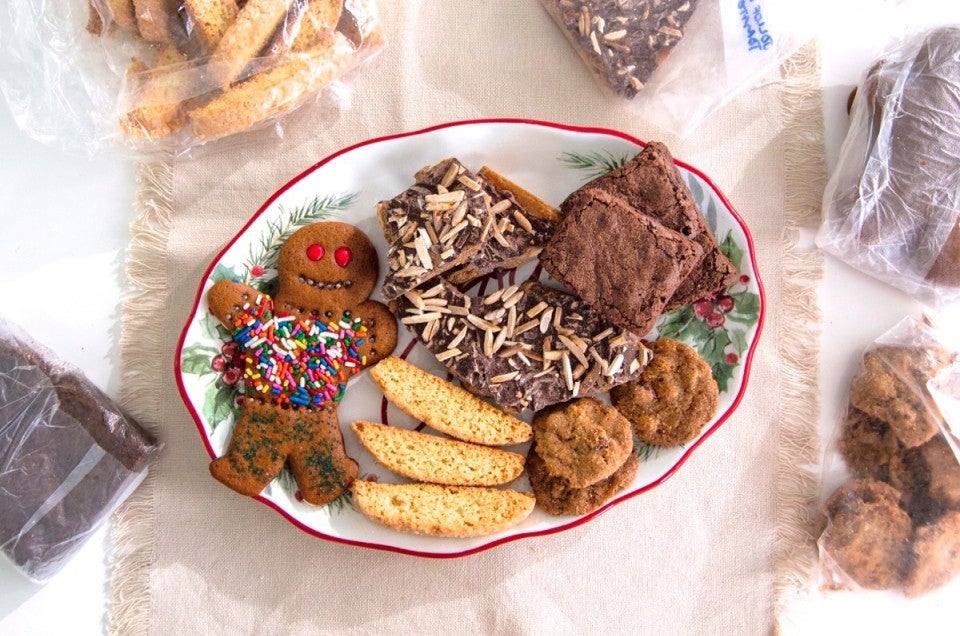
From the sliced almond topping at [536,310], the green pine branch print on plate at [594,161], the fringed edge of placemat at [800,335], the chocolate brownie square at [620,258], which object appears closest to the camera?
the chocolate brownie square at [620,258]

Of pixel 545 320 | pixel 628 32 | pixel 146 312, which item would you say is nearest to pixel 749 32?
pixel 628 32

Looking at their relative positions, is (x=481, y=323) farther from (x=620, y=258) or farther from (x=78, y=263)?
(x=78, y=263)

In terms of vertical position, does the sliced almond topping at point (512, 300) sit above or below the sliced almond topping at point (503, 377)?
above

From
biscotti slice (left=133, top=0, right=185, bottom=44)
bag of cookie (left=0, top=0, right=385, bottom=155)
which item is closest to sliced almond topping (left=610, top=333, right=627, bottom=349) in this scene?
bag of cookie (left=0, top=0, right=385, bottom=155)

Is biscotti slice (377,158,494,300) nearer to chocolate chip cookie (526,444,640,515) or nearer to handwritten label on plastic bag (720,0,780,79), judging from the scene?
chocolate chip cookie (526,444,640,515)

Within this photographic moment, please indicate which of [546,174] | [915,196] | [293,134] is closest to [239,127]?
[293,134]

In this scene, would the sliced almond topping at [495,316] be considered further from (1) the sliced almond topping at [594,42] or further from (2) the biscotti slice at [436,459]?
(1) the sliced almond topping at [594,42]

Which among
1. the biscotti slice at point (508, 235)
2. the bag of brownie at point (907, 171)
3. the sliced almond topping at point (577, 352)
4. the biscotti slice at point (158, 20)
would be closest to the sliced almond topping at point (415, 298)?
the biscotti slice at point (508, 235)
